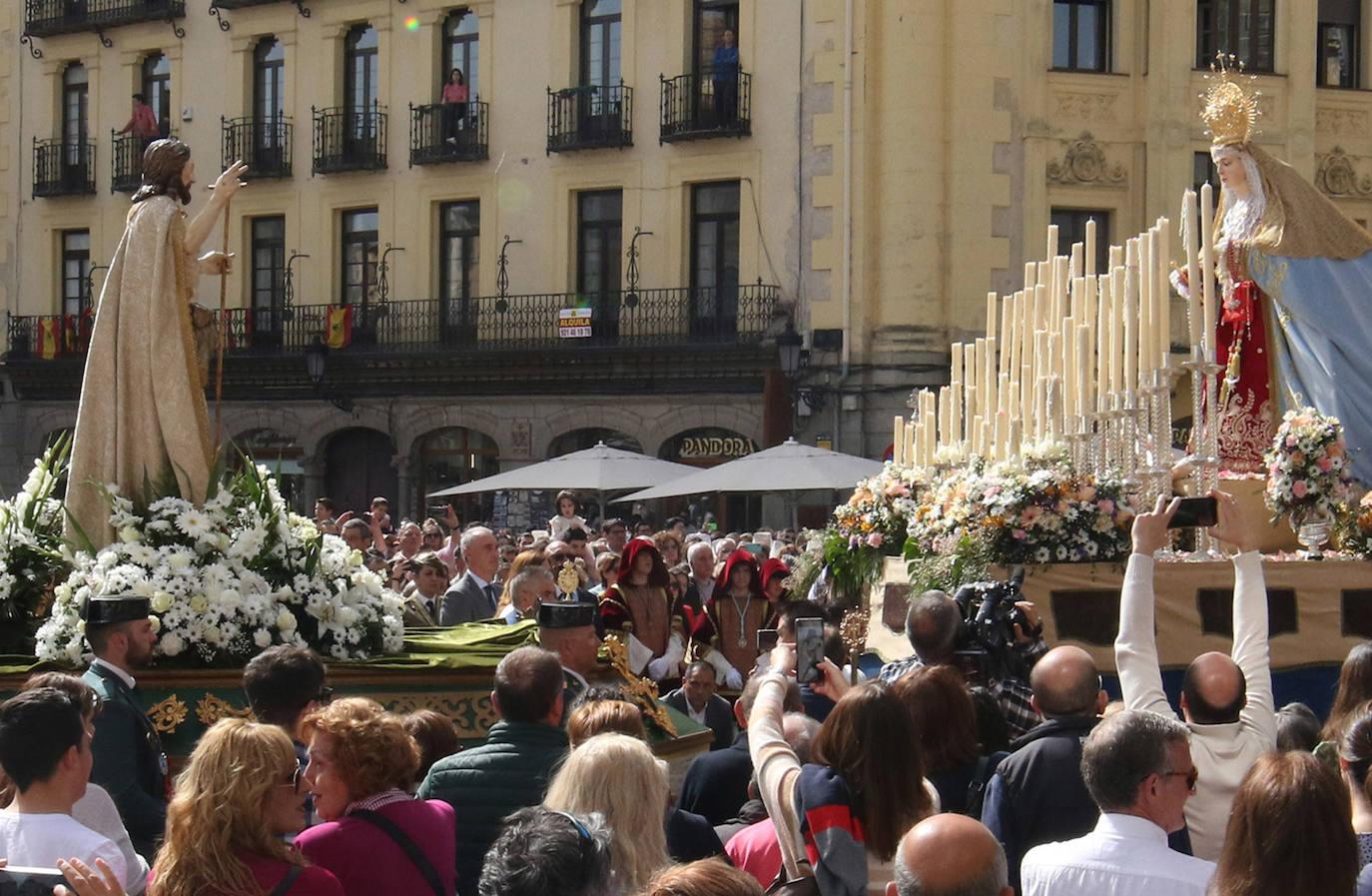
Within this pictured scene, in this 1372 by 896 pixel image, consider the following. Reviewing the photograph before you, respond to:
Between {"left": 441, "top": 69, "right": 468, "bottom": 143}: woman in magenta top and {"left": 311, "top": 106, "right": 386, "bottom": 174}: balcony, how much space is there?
3.62ft

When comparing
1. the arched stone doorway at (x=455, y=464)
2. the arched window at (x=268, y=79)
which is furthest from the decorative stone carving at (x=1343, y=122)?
the arched window at (x=268, y=79)

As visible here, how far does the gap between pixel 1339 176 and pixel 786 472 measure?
33.7 ft

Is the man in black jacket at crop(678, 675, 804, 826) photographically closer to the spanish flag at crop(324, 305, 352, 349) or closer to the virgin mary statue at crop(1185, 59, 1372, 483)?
the virgin mary statue at crop(1185, 59, 1372, 483)

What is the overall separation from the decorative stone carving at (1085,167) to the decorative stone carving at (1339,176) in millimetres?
2598

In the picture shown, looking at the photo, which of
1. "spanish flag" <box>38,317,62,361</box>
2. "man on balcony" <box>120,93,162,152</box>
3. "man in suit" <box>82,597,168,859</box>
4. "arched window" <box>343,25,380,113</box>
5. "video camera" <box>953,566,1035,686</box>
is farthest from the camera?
"spanish flag" <box>38,317,62,361</box>

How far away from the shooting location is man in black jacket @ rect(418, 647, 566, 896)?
5.09 metres

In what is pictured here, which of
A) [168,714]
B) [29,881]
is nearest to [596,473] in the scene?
[168,714]

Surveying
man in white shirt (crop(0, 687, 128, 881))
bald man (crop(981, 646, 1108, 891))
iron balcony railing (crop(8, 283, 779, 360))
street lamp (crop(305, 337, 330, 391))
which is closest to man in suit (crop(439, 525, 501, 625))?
bald man (crop(981, 646, 1108, 891))

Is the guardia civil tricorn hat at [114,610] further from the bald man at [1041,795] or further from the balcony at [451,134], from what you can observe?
the balcony at [451,134]

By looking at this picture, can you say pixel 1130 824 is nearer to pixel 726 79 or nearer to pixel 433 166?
pixel 726 79

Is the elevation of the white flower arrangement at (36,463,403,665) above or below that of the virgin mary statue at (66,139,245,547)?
below

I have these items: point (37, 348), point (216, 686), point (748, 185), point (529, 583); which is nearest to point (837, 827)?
point (216, 686)

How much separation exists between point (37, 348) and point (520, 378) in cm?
879

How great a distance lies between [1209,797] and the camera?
16.3 feet
